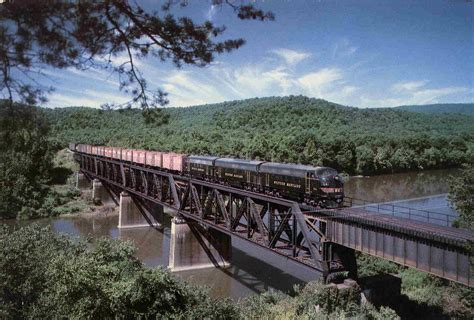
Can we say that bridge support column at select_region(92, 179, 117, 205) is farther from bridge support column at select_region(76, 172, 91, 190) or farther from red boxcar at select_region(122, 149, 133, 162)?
red boxcar at select_region(122, 149, 133, 162)

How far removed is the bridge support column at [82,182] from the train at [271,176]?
3440cm

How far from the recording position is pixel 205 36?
8.58m

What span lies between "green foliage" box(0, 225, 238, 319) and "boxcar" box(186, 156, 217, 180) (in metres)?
16.3

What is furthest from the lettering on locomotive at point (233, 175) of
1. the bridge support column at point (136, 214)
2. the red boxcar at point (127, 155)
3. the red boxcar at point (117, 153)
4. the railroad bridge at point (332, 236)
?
the red boxcar at point (117, 153)

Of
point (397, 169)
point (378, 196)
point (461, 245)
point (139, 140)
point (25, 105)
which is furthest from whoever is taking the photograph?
point (139, 140)

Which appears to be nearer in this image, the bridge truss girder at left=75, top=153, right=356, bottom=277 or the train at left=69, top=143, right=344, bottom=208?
the bridge truss girder at left=75, top=153, right=356, bottom=277

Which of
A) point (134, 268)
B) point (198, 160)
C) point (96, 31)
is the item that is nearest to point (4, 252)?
point (134, 268)

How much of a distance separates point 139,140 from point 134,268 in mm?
90889

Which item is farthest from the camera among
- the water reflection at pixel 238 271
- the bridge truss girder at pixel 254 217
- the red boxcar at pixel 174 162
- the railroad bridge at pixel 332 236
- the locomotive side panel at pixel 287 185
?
the red boxcar at pixel 174 162

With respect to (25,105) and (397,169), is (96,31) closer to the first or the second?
(25,105)

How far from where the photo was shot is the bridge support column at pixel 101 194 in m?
63.1

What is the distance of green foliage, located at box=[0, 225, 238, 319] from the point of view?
45.8 feet

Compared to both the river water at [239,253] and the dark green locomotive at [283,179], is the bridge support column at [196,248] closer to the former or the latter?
the river water at [239,253]

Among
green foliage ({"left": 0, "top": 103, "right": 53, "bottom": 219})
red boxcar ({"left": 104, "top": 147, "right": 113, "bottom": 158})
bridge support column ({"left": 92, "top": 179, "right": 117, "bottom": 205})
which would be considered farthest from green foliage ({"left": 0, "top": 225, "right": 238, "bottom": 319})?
bridge support column ({"left": 92, "top": 179, "right": 117, "bottom": 205})
